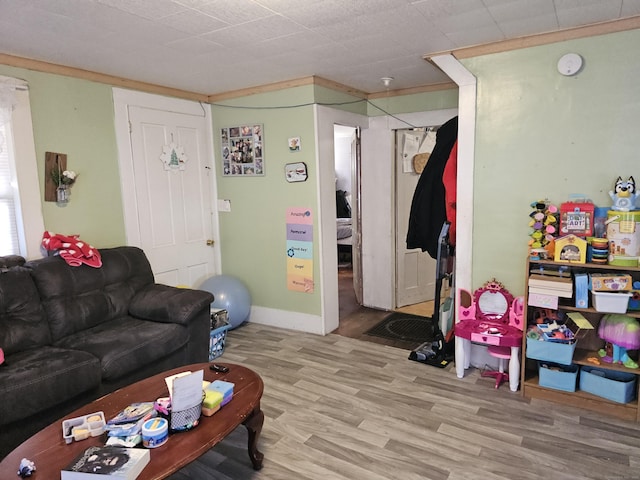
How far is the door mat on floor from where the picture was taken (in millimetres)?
3836

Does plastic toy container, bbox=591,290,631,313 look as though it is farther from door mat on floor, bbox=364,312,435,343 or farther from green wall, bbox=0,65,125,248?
green wall, bbox=0,65,125,248

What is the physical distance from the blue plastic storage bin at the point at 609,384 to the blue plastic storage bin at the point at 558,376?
2.6 inches

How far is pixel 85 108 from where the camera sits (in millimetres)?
3279

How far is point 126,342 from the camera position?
266 cm

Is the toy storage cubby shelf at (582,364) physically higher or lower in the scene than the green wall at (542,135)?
lower

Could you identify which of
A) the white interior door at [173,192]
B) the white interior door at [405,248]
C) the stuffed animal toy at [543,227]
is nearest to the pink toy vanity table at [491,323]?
the stuffed animal toy at [543,227]

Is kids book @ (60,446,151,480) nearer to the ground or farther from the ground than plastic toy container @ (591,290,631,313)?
nearer to the ground

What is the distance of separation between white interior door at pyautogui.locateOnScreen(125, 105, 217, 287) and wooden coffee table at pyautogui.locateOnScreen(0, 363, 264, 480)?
1.93 meters

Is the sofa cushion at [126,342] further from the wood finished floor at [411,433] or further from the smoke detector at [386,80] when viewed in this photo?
the smoke detector at [386,80]

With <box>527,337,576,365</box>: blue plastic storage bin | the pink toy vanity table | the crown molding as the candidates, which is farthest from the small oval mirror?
the crown molding

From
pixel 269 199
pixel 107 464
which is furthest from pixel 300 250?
pixel 107 464

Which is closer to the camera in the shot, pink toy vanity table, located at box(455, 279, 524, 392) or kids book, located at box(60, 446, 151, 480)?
kids book, located at box(60, 446, 151, 480)

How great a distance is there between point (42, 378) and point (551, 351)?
2.93 meters

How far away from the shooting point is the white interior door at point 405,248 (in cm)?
442
